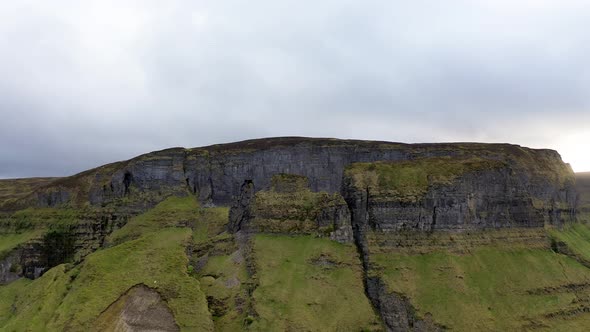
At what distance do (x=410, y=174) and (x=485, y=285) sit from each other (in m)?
18.6

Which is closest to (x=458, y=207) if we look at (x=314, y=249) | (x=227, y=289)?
(x=314, y=249)

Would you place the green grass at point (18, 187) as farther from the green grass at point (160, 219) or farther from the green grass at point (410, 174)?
the green grass at point (410, 174)

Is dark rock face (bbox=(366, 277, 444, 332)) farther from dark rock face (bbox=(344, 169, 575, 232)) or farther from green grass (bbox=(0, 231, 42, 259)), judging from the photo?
green grass (bbox=(0, 231, 42, 259))

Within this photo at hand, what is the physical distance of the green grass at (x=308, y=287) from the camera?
175 feet

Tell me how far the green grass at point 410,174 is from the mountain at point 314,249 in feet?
0.76

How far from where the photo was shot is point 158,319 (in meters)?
54.1

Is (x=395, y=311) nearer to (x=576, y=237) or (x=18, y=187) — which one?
(x=576, y=237)

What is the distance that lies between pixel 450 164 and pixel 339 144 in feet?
73.7

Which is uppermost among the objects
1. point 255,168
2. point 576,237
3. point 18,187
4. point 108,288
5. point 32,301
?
point 255,168

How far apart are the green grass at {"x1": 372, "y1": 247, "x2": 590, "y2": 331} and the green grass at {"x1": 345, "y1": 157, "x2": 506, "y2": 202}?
965cm

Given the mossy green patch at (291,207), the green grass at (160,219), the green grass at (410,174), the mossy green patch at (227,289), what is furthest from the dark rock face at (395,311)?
the green grass at (160,219)

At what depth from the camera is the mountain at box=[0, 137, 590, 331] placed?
181 feet

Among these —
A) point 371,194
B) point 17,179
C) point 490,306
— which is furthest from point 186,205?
point 17,179

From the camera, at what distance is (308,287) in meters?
57.8
